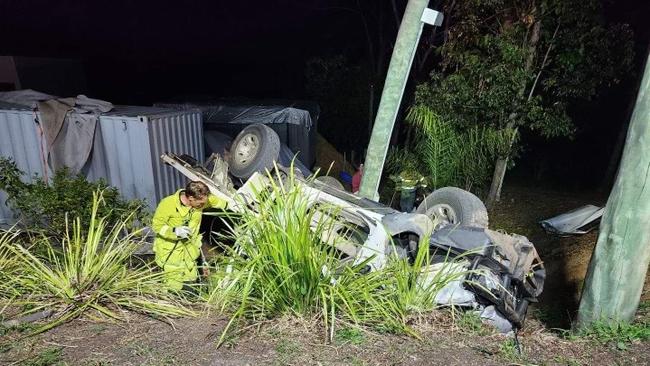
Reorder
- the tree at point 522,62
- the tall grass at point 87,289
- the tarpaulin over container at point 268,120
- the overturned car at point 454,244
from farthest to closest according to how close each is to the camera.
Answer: the tarpaulin over container at point 268,120 < the tree at point 522,62 < the overturned car at point 454,244 < the tall grass at point 87,289

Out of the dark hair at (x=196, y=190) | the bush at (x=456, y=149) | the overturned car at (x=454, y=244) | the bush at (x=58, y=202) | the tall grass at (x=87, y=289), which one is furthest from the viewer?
the bush at (x=456, y=149)

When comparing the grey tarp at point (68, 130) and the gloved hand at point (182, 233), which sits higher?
the grey tarp at point (68, 130)

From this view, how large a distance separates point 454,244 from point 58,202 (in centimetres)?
392

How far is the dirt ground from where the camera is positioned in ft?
7.14

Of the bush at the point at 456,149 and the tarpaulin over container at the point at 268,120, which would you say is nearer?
the bush at the point at 456,149

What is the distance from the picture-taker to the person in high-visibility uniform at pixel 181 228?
153 inches

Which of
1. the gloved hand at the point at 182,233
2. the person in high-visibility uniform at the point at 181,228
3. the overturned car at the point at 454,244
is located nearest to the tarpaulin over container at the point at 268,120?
the overturned car at the point at 454,244

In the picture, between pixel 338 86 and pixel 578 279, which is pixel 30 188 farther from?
pixel 338 86

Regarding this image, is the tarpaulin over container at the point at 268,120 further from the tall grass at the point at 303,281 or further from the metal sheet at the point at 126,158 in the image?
the tall grass at the point at 303,281

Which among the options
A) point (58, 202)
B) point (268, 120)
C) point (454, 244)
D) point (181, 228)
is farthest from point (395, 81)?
Answer: point (268, 120)

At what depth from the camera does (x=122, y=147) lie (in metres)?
6.02

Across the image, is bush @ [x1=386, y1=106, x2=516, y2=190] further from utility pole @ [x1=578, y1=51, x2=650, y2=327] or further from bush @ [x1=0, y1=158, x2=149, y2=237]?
bush @ [x1=0, y1=158, x2=149, y2=237]

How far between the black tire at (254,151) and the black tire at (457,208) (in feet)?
6.91

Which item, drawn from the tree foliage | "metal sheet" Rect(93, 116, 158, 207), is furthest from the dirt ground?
the tree foliage
